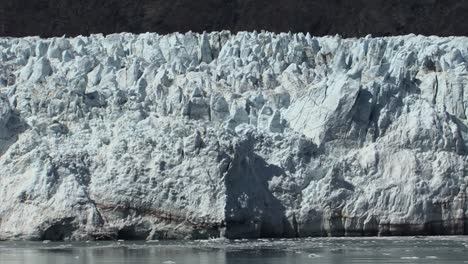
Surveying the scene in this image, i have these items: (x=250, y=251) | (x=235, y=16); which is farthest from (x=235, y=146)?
(x=235, y=16)

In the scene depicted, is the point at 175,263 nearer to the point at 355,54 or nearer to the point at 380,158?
the point at 380,158

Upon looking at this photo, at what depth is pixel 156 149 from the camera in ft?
86.9

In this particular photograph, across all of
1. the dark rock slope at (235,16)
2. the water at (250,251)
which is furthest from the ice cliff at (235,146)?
the dark rock slope at (235,16)

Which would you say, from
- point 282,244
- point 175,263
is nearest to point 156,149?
point 282,244

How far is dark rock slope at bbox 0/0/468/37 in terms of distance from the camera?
1832 inches

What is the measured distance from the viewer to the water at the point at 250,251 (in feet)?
74.8

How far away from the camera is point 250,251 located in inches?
948

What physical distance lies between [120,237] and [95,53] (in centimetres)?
565

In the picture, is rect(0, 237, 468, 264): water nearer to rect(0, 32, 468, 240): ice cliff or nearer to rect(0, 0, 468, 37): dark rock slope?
rect(0, 32, 468, 240): ice cliff

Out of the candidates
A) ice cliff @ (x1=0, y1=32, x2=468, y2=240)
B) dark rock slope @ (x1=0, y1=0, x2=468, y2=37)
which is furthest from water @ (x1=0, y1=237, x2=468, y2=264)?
dark rock slope @ (x1=0, y1=0, x2=468, y2=37)

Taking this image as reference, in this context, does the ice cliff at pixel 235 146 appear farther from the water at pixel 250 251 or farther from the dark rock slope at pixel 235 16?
the dark rock slope at pixel 235 16

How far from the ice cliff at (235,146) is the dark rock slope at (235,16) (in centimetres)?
1650

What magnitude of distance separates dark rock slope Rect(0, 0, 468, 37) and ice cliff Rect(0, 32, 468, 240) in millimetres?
16503

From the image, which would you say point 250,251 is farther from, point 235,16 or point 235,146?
point 235,16
